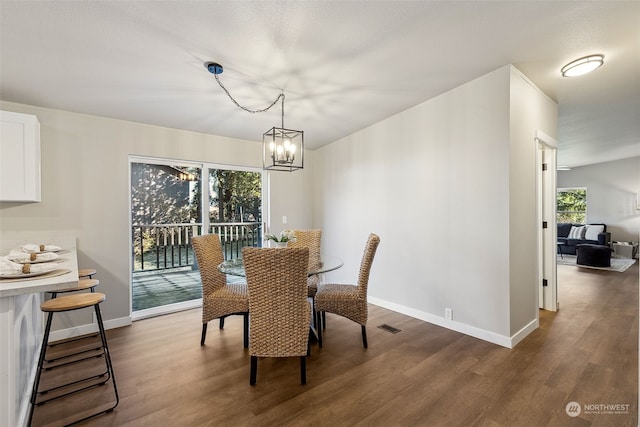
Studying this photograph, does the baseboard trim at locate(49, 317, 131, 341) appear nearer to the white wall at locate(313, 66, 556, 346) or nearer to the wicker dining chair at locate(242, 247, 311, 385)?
the wicker dining chair at locate(242, 247, 311, 385)

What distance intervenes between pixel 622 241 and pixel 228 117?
994 centimetres

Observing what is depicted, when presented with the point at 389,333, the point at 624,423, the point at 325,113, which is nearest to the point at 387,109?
the point at 325,113

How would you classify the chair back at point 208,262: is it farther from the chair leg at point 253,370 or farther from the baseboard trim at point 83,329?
the baseboard trim at point 83,329

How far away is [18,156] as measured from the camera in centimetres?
252

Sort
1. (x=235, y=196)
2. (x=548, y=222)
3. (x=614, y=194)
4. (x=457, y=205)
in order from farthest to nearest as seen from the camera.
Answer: (x=614, y=194)
(x=235, y=196)
(x=548, y=222)
(x=457, y=205)

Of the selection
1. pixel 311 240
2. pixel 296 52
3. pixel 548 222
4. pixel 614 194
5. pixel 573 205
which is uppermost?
pixel 296 52

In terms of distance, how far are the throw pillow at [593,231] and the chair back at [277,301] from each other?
8.57 meters

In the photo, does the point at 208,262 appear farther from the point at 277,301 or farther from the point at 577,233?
the point at 577,233

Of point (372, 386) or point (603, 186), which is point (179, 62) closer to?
point (372, 386)

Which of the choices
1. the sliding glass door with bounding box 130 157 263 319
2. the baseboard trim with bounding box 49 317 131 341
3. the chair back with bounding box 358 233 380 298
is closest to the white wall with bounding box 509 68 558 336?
the chair back with bounding box 358 233 380 298

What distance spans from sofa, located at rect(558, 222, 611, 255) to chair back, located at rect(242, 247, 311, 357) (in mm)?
8353

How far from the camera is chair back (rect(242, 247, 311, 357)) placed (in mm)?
1963

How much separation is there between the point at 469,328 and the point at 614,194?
7981 millimetres

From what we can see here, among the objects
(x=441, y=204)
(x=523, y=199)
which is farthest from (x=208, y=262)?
(x=523, y=199)
